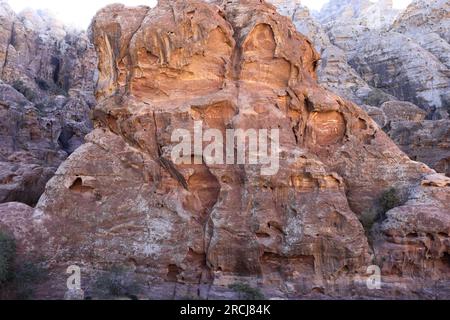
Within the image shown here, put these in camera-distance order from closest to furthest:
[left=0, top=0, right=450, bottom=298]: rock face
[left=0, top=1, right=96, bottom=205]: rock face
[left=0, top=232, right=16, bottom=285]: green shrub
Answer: [left=0, top=232, right=16, bottom=285]: green shrub < [left=0, top=0, right=450, bottom=298]: rock face < [left=0, top=1, right=96, bottom=205]: rock face

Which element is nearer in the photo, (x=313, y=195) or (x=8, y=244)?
(x=8, y=244)

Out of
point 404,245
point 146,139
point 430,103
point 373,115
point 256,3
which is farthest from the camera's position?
point 430,103

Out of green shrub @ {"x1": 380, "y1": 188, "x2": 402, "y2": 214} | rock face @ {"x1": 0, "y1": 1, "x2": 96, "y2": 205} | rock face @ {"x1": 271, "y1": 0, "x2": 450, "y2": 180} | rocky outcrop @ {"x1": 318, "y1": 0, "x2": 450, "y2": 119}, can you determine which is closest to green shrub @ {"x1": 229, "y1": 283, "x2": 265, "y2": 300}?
green shrub @ {"x1": 380, "y1": 188, "x2": 402, "y2": 214}

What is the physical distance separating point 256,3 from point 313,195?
7448 mm

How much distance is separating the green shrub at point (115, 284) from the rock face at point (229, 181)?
1.40 ft

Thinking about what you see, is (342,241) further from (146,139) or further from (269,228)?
(146,139)

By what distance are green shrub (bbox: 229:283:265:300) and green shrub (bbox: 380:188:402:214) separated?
5301 millimetres

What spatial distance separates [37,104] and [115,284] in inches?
1245

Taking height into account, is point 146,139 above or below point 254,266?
above

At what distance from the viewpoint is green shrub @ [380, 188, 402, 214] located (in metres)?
13.5

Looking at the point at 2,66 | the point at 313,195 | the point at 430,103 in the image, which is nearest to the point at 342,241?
the point at 313,195

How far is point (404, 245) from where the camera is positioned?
1222 centimetres

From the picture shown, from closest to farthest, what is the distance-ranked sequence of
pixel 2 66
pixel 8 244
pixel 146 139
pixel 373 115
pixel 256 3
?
pixel 8 244 → pixel 146 139 → pixel 256 3 → pixel 373 115 → pixel 2 66

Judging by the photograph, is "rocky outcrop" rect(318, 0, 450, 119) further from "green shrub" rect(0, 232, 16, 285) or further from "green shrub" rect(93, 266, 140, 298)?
"green shrub" rect(0, 232, 16, 285)
